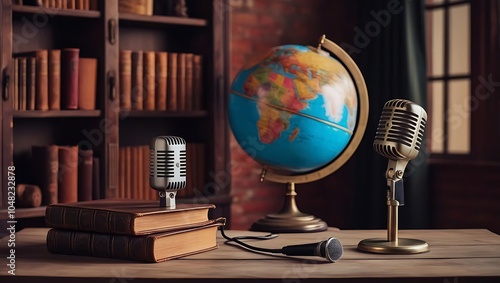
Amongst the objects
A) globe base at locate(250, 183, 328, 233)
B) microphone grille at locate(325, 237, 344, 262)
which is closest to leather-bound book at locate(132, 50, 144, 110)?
globe base at locate(250, 183, 328, 233)

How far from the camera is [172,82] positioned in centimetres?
377

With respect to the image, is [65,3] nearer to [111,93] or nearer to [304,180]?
[111,93]

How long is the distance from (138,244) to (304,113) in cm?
102

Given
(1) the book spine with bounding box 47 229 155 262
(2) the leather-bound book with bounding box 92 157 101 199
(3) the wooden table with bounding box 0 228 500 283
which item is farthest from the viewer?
(2) the leather-bound book with bounding box 92 157 101 199

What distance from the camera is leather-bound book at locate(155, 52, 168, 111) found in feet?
12.2

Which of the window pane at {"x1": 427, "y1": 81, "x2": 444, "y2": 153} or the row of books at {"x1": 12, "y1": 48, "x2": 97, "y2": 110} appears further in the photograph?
the window pane at {"x1": 427, "y1": 81, "x2": 444, "y2": 153}

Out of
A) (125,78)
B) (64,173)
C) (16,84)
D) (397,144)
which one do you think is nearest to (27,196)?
(64,173)

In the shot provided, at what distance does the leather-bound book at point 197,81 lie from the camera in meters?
3.84

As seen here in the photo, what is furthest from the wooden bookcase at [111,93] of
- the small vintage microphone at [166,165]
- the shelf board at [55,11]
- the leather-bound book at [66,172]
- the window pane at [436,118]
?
the small vintage microphone at [166,165]

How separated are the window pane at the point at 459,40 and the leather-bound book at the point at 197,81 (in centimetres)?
137

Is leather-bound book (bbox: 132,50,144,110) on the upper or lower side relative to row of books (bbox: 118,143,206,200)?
upper

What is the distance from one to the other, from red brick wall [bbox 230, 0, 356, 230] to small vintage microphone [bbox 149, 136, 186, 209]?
2536 millimetres

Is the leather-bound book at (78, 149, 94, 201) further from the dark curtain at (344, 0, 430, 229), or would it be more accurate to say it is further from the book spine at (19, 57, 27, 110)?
the dark curtain at (344, 0, 430, 229)

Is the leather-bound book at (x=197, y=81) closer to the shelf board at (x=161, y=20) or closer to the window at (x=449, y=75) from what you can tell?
the shelf board at (x=161, y=20)
